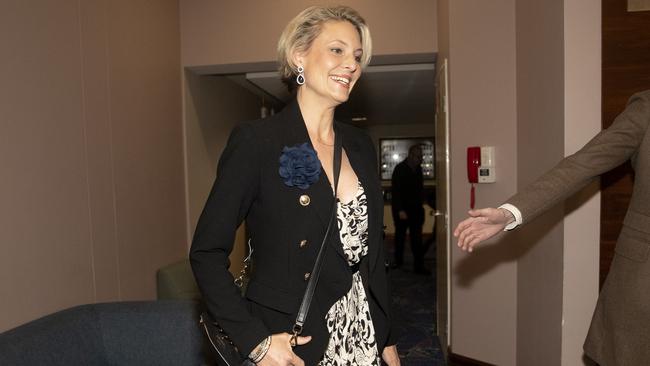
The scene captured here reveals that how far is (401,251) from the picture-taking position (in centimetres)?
698

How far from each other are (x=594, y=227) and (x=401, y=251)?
4.94 metres

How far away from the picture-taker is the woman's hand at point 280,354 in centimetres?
112

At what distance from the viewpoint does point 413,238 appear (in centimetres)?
650

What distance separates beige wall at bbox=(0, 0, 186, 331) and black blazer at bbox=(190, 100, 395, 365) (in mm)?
1554

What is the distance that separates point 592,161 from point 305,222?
1.09 m

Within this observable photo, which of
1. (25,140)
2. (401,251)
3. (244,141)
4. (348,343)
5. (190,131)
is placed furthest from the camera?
(401,251)

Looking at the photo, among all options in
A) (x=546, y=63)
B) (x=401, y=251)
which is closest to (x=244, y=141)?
(x=546, y=63)

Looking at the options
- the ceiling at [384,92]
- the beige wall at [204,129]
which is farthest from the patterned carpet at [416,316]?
the ceiling at [384,92]

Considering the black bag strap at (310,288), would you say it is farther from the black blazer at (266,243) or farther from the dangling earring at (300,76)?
the dangling earring at (300,76)

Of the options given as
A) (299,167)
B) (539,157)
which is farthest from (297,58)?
(539,157)

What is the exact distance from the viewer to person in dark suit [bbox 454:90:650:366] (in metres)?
1.46

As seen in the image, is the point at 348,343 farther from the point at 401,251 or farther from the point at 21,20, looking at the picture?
the point at 401,251

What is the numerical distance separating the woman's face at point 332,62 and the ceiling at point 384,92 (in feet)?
11.7

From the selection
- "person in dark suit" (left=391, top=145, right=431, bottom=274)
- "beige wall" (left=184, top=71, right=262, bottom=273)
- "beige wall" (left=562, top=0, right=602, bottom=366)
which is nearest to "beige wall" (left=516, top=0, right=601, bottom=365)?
"beige wall" (left=562, top=0, right=602, bottom=366)
